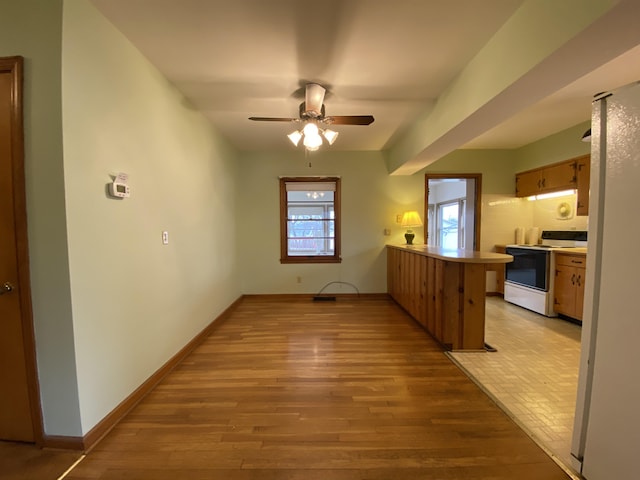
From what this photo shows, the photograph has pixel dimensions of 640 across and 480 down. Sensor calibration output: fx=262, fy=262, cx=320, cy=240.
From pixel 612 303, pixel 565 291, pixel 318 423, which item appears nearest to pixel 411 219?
pixel 565 291

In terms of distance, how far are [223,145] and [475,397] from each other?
3963 mm

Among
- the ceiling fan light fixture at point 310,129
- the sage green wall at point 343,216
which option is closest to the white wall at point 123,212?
the ceiling fan light fixture at point 310,129

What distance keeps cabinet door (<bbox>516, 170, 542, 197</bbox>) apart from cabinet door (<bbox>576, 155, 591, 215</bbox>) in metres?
0.59

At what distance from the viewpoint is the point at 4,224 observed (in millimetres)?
1397

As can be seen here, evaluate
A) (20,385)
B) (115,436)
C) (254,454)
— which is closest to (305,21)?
(254,454)

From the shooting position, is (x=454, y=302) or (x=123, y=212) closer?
(x=123, y=212)

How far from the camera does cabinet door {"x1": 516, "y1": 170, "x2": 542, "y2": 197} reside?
415cm

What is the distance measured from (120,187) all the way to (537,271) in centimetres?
Result: 485

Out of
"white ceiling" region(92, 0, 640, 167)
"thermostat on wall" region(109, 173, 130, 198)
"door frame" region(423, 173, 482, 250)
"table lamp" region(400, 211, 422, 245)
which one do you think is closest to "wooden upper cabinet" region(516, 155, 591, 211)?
"door frame" region(423, 173, 482, 250)

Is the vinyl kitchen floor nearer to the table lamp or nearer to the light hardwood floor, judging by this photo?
the light hardwood floor

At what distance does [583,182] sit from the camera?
11.4ft

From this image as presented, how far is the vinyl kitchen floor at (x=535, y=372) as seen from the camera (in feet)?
5.33

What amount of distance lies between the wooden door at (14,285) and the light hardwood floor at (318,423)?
0.49m

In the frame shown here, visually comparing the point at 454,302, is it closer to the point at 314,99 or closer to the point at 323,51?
the point at 314,99
